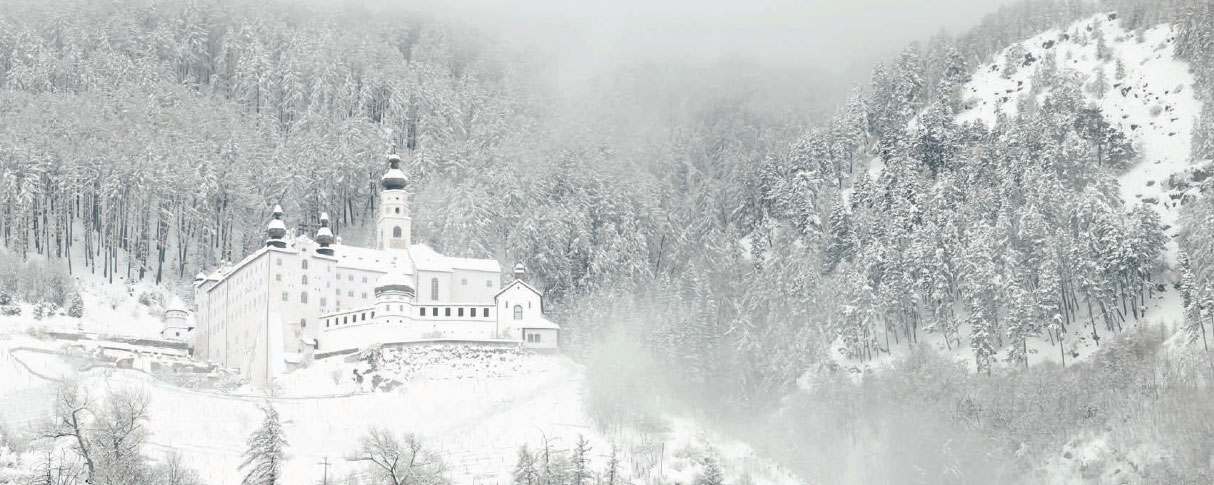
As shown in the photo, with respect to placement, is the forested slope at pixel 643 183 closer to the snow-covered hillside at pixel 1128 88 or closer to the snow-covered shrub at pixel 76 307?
the snow-covered hillside at pixel 1128 88

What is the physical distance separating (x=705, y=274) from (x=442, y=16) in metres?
79.4

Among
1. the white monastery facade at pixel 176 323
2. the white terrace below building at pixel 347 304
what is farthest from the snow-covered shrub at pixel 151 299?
the white terrace below building at pixel 347 304

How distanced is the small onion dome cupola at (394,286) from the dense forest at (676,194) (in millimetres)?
11494

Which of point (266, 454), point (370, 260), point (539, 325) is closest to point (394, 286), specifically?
point (370, 260)

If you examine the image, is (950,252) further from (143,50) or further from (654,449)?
(143,50)

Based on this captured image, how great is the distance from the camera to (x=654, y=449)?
3238 inches

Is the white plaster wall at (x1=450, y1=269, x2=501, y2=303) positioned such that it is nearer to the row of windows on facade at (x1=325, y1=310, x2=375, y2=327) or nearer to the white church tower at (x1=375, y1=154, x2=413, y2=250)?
the white church tower at (x1=375, y1=154, x2=413, y2=250)

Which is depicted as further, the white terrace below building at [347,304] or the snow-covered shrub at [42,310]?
the snow-covered shrub at [42,310]

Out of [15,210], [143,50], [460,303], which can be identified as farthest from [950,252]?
[143,50]

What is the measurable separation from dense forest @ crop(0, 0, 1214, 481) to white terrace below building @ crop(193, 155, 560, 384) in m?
5.72

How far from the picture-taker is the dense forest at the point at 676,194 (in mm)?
92500

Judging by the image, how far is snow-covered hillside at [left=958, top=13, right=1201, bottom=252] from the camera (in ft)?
345

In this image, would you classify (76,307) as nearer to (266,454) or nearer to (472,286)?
(472,286)

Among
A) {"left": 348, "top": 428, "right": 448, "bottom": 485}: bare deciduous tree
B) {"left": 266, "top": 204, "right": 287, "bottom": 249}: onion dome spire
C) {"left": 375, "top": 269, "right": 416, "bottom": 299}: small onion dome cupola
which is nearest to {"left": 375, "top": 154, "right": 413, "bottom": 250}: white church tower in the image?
{"left": 266, "top": 204, "right": 287, "bottom": 249}: onion dome spire
